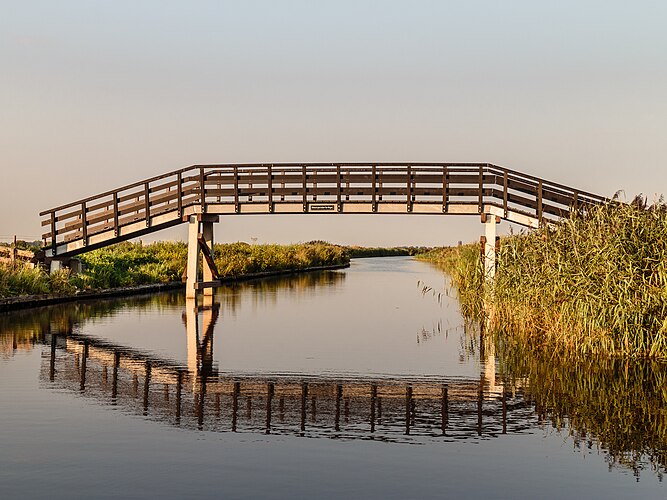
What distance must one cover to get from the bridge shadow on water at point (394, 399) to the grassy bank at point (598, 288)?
0.71 meters

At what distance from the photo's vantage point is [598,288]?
1911 centimetres

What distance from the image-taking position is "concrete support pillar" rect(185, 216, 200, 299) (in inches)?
1452

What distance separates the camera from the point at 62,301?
34.8 meters

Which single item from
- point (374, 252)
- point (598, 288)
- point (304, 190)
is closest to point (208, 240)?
point (304, 190)

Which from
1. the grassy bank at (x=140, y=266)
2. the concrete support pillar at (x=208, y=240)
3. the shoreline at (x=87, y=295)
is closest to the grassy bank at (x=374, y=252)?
the grassy bank at (x=140, y=266)

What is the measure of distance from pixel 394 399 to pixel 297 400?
4.85 ft

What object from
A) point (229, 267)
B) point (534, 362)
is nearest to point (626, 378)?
point (534, 362)

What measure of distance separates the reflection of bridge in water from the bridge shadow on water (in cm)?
2

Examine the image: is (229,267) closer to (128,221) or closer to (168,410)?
(128,221)

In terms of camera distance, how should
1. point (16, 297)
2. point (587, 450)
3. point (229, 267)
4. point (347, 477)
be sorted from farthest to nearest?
point (229, 267)
point (16, 297)
point (587, 450)
point (347, 477)

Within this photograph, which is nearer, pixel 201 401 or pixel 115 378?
pixel 201 401

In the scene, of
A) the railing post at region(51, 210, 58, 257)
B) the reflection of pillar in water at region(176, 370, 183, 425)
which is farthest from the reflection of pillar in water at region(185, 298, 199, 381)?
the railing post at region(51, 210, 58, 257)

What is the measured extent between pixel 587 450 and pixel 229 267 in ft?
142

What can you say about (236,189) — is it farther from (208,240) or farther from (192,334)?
(192,334)
